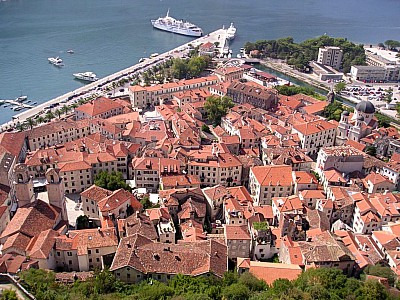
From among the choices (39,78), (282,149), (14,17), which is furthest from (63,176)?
(14,17)

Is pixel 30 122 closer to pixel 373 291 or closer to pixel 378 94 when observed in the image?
pixel 373 291

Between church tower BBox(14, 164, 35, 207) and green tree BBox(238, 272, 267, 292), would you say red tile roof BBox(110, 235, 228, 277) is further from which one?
church tower BBox(14, 164, 35, 207)

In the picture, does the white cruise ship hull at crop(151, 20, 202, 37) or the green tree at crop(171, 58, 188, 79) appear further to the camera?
the white cruise ship hull at crop(151, 20, 202, 37)

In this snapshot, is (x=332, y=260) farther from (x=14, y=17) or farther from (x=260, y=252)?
(x=14, y=17)

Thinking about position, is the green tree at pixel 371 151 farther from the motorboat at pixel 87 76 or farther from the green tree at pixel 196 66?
the motorboat at pixel 87 76

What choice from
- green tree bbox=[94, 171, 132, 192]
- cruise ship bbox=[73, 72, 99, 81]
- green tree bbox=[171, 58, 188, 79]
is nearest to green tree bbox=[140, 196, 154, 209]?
green tree bbox=[94, 171, 132, 192]

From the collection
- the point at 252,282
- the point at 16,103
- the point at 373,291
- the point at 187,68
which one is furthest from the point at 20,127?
the point at 373,291
